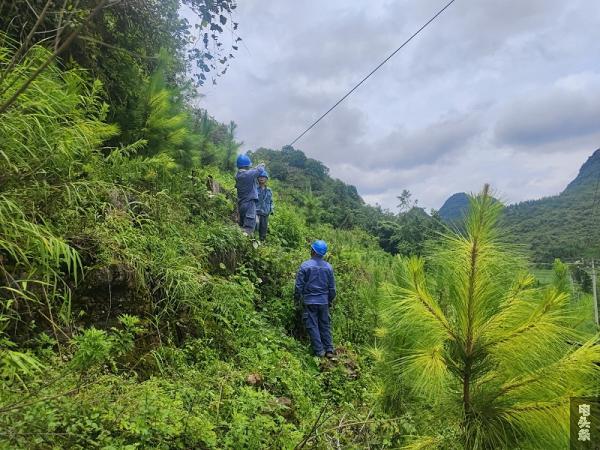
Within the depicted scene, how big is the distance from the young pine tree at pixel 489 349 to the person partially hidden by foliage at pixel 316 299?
389cm

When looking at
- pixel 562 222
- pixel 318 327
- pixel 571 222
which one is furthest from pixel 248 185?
pixel 571 222

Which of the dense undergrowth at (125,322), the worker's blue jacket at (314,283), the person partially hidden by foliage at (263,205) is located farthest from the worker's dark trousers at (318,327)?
the person partially hidden by foliage at (263,205)

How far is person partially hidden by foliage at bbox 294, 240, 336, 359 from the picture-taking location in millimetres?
6160

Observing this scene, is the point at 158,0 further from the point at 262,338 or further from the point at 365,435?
the point at 365,435

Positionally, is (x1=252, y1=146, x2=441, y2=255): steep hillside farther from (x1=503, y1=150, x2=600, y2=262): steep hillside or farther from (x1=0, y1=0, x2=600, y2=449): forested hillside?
(x1=503, y1=150, x2=600, y2=262): steep hillside

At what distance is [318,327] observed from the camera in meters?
6.28

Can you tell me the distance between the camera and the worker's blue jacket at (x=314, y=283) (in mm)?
6227

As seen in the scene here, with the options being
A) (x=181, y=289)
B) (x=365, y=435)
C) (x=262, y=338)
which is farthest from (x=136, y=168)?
(x=365, y=435)

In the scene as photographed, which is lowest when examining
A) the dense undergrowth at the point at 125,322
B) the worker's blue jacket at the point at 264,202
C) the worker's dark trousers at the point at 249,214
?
the dense undergrowth at the point at 125,322

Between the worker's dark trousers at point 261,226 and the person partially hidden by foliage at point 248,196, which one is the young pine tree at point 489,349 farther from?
the worker's dark trousers at point 261,226

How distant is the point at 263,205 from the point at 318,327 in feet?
9.85

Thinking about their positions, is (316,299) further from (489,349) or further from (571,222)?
(571,222)

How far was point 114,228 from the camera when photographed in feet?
13.2

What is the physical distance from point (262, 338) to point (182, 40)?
5.17 metres
